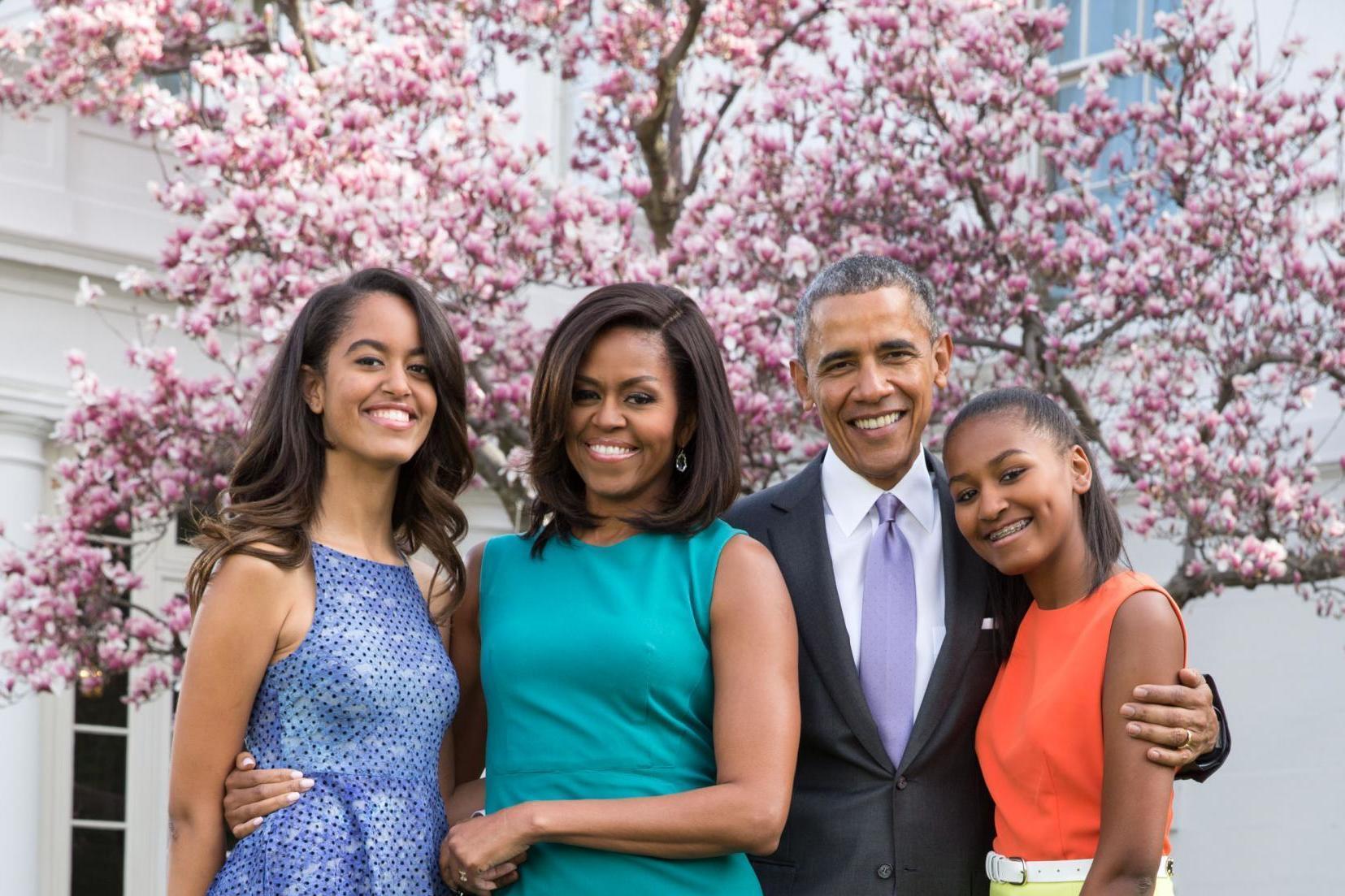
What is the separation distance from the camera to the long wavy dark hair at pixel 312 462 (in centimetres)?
312

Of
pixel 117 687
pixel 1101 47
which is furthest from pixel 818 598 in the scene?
pixel 117 687

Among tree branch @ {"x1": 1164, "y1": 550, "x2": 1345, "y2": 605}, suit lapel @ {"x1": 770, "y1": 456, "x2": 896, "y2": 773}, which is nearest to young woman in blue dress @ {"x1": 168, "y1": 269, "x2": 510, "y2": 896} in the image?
suit lapel @ {"x1": 770, "y1": 456, "x2": 896, "y2": 773}

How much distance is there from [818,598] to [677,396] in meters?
0.52

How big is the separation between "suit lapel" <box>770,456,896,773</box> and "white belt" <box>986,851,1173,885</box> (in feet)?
0.88

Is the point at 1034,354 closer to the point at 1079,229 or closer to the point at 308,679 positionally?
the point at 1079,229

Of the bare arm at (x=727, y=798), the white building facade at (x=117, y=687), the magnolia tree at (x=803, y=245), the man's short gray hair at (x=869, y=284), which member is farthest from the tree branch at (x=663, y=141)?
the bare arm at (x=727, y=798)

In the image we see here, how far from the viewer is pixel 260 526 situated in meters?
3.12

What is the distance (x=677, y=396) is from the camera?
3.24m

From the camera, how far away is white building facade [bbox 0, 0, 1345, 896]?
8539 millimetres

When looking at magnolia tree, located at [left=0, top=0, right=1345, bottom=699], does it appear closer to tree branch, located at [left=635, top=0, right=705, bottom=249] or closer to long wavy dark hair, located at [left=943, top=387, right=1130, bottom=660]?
tree branch, located at [left=635, top=0, right=705, bottom=249]

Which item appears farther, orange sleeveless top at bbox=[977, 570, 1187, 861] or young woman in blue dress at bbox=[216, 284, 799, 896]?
orange sleeveless top at bbox=[977, 570, 1187, 861]

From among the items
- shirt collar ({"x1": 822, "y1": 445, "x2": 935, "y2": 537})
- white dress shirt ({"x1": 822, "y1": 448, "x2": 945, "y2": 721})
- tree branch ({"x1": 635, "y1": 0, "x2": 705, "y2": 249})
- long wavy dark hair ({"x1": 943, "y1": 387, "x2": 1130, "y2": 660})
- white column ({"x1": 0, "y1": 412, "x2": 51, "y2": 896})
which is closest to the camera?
long wavy dark hair ({"x1": 943, "y1": 387, "x2": 1130, "y2": 660})

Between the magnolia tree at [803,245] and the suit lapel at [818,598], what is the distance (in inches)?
121

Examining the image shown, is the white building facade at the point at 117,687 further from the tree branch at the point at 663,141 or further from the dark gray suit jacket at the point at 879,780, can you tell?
the dark gray suit jacket at the point at 879,780
